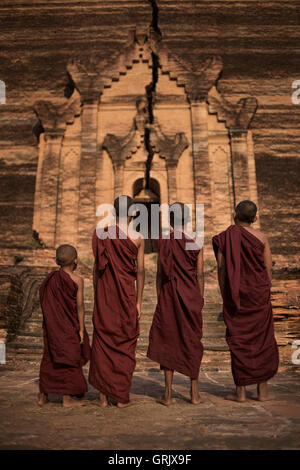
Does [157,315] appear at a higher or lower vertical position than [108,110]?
lower

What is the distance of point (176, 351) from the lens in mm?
3533

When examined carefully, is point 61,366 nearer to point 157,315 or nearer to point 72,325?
point 72,325

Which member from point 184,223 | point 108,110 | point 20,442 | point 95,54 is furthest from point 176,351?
point 95,54

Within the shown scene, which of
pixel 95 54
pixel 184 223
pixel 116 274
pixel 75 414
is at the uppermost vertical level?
pixel 95 54

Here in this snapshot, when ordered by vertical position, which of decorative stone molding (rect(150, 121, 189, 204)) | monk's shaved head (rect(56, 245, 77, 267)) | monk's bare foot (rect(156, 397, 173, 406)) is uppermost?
decorative stone molding (rect(150, 121, 189, 204))

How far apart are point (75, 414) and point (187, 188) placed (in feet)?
34.6

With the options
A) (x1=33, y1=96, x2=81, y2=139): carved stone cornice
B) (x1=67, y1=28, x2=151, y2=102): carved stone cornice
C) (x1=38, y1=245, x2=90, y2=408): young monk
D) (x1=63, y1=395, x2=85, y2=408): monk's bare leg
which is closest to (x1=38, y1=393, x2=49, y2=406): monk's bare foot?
(x1=38, y1=245, x2=90, y2=408): young monk

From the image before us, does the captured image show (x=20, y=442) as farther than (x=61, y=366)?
No

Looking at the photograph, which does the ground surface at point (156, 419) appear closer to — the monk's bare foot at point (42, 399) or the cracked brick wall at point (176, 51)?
the monk's bare foot at point (42, 399)

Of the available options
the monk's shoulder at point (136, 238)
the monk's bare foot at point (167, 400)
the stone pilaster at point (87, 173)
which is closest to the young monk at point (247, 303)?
the monk's bare foot at point (167, 400)

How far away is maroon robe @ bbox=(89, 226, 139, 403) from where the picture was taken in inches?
133

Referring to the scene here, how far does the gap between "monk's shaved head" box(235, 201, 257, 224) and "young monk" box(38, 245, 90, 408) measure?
5.86 feet

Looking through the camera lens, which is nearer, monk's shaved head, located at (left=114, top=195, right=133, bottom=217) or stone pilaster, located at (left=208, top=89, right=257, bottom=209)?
monk's shaved head, located at (left=114, top=195, right=133, bottom=217)

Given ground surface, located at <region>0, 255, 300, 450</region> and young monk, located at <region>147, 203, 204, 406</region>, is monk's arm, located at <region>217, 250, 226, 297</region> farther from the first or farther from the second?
ground surface, located at <region>0, 255, 300, 450</region>
